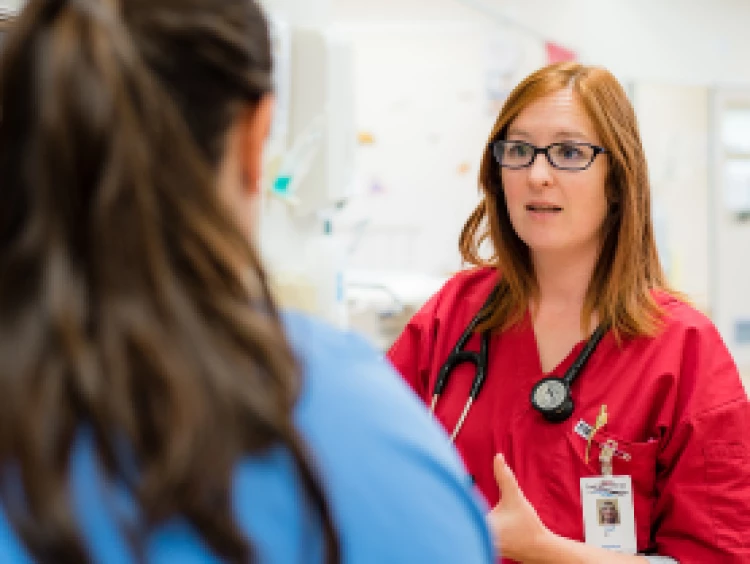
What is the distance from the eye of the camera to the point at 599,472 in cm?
130

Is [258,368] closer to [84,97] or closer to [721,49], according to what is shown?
[84,97]

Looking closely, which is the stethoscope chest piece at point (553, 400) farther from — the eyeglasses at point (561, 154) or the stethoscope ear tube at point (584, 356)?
the eyeglasses at point (561, 154)

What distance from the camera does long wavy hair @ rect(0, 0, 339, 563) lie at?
0.53m

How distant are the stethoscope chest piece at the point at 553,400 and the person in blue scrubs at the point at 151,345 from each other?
0.78m

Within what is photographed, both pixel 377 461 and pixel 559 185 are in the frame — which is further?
pixel 559 185

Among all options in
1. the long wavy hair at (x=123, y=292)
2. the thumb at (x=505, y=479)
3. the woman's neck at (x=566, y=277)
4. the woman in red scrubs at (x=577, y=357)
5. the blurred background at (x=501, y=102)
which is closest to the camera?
the long wavy hair at (x=123, y=292)

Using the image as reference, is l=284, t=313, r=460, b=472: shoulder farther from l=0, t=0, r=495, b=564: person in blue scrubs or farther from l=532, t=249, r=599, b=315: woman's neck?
l=532, t=249, r=599, b=315: woman's neck

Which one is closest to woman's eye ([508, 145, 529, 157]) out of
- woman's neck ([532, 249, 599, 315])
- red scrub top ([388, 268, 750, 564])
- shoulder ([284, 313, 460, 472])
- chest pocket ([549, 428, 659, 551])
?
woman's neck ([532, 249, 599, 315])

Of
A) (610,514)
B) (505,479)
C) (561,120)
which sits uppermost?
(561,120)

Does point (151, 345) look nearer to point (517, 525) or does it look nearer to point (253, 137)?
point (253, 137)

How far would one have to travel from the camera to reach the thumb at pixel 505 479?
114 cm

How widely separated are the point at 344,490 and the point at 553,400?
819 mm

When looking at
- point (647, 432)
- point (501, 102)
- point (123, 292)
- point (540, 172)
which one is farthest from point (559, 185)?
point (501, 102)

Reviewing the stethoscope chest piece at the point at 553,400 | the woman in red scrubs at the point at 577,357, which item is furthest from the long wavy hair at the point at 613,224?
the stethoscope chest piece at the point at 553,400
